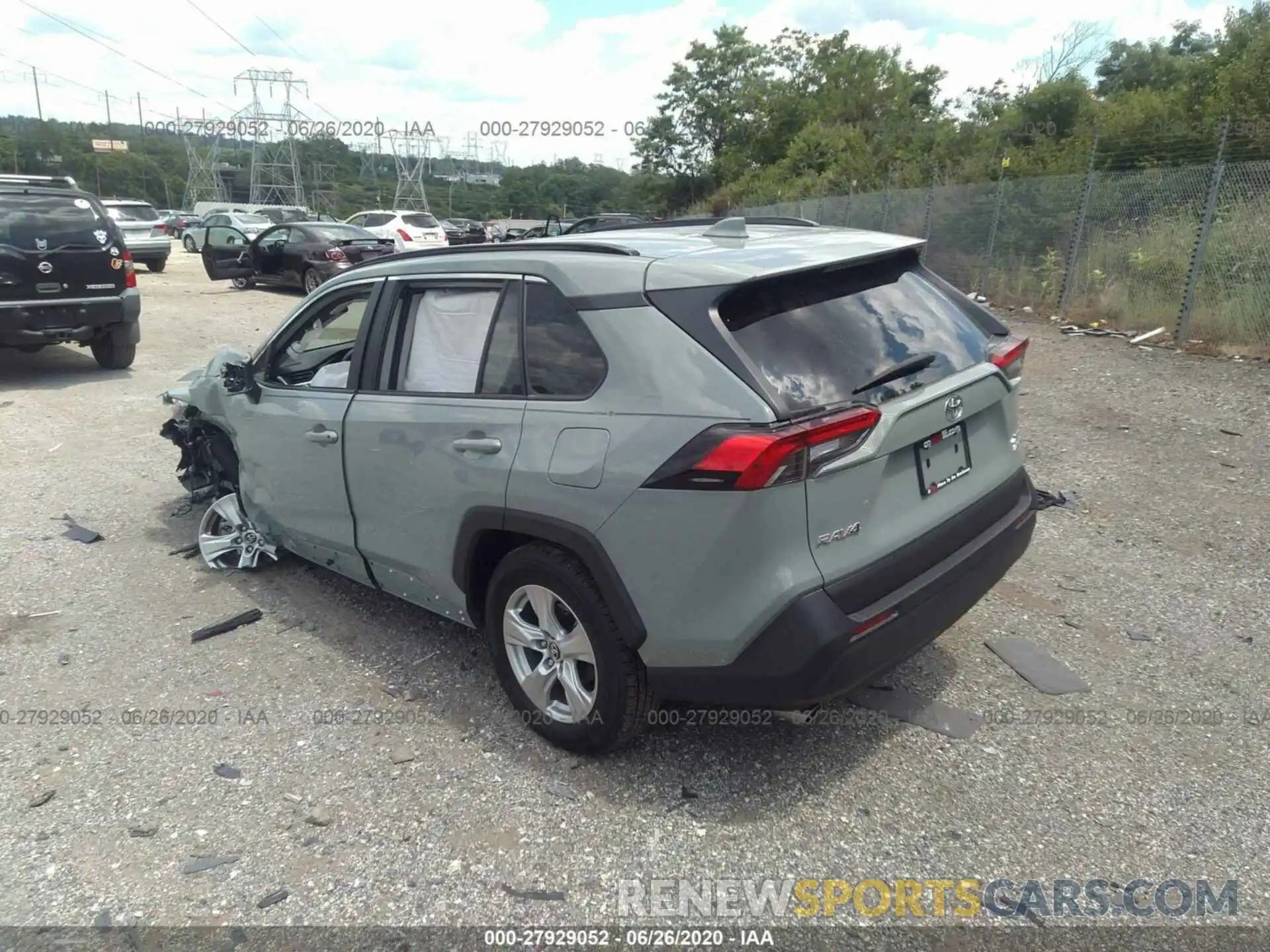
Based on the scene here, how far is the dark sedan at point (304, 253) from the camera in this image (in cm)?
1628

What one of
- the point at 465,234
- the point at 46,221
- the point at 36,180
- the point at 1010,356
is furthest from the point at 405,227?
the point at 1010,356

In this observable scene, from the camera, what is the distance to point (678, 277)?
2.69m

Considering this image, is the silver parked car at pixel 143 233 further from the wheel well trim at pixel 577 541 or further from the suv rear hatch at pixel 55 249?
the wheel well trim at pixel 577 541

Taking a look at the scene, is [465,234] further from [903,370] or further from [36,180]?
[903,370]

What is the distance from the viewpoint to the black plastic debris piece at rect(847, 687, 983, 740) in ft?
10.6

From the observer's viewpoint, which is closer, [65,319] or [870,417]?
[870,417]

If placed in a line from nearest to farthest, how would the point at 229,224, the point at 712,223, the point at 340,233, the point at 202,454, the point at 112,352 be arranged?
the point at 712,223 → the point at 202,454 → the point at 112,352 → the point at 340,233 → the point at 229,224

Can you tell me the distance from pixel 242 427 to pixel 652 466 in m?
2.91

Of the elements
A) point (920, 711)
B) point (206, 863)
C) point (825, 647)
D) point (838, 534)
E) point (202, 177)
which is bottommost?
point (206, 863)

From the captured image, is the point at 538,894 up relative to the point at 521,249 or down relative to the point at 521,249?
down

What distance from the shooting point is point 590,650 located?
2920mm

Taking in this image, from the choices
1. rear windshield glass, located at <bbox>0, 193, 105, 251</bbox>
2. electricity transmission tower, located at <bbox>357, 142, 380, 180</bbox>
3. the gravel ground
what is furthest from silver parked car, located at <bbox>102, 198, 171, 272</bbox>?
electricity transmission tower, located at <bbox>357, 142, 380, 180</bbox>

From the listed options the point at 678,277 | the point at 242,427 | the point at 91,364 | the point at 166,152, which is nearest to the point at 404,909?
the point at 678,277

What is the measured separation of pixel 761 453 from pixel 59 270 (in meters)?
9.54
